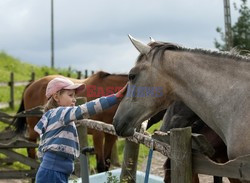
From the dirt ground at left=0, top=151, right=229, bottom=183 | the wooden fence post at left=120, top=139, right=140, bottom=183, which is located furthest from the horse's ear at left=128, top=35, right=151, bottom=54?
the dirt ground at left=0, top=151, right=229, bottom=183

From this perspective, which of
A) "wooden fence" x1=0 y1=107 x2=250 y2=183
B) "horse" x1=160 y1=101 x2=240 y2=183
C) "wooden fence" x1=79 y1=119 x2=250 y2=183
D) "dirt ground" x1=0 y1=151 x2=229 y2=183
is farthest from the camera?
"dirt ground" x1=0 y1=151 x2=229 y2=183

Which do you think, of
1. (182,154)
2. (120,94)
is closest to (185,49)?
(120,94)

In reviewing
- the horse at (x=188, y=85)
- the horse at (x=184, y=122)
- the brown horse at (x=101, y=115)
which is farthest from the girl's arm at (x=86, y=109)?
the brown horse at (x=101, y=115)

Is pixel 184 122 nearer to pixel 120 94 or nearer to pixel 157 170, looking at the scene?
pixel 120 94

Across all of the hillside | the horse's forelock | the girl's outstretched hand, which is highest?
the girl's outstretched hand

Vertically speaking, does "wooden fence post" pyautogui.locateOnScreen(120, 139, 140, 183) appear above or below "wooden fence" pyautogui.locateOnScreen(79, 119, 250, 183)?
below

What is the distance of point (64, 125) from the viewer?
4.07m

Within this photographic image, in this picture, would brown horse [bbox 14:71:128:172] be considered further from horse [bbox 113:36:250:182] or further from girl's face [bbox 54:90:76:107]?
girl's face [bbox 54:90:76:107]

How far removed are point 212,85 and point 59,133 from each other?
1264 millimetres

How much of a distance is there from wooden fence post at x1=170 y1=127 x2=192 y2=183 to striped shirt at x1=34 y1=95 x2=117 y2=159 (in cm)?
73

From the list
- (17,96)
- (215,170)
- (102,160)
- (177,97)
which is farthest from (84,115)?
(17,96)

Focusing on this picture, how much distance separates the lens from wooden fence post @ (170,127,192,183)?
3.42m

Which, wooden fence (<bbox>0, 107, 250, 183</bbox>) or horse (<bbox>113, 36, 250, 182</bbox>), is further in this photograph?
horse (<bbox>113, 36, 250, 182</bbox>)

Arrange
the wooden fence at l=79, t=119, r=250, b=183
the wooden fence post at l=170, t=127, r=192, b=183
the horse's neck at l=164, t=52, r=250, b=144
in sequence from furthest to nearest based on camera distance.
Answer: the horse's neck at l=164, t=52, r=250, b=144
the wooden fence post at l=170, t=127, r=192, b=183
the wooden fence at l=79, t=119, r=250, b=183
